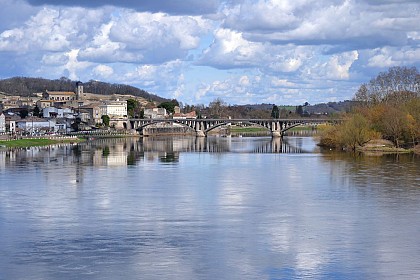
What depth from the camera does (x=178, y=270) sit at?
19.6 meters

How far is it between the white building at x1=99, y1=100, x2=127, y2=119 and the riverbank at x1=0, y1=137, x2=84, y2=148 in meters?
60.2

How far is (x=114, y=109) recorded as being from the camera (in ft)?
542

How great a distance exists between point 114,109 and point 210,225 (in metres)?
141

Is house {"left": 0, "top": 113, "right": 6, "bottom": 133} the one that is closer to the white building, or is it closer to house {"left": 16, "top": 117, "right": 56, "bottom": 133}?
house {"left": 16, "top": 117, "right": 56, "bottom": 133}

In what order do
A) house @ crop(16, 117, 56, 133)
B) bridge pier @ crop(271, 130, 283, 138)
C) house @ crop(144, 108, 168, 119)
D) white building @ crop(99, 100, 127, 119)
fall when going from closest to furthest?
bridge pier @ crop(271, 130, 283, 138) < house @ crop(16, 117, 56, 133) < white building @ crop(99, 100, 127, 119) < house @ crop(144, 108, 168, 119)

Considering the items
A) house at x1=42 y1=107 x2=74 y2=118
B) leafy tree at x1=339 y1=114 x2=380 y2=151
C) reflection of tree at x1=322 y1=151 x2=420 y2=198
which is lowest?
reflection of tree at x1=322 y1=151 x2=420 y2=198

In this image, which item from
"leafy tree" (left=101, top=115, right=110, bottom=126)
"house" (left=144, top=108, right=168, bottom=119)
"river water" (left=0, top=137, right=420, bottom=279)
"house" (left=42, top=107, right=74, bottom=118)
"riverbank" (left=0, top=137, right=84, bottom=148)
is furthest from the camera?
"house" (left=144, top=108, right=168, bottom=119)

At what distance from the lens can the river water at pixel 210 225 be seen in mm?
19891

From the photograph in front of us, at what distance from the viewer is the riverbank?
7925 centimetres

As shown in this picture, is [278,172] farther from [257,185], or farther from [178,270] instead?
[178,270]

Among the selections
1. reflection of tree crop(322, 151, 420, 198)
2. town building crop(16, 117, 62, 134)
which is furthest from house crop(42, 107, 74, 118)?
reflection of tree crop(322, 151, 420, 198)

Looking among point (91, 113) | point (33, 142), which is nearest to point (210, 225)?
point (33, 142)

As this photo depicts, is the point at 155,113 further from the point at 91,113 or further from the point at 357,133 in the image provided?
the point at 357,133

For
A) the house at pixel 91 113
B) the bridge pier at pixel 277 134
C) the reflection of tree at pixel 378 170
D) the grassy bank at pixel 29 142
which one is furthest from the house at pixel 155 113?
the reflection of tree at pixel 378 170
